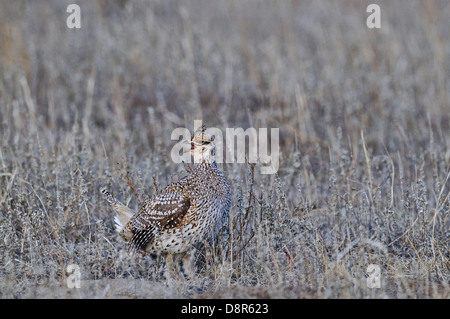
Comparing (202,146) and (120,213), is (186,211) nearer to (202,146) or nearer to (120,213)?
(202,146)

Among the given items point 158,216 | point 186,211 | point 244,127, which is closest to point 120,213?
point 158,216

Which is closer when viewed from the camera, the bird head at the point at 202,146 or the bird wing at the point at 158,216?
the bird wing at the point at 158,216

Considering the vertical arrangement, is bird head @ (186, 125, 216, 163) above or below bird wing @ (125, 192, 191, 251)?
above

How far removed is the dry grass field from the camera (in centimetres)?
537

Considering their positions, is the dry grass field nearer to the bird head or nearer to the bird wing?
the bird wing

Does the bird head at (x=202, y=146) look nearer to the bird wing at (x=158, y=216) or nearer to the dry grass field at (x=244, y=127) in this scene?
the bird wing at (x=158, y=216)

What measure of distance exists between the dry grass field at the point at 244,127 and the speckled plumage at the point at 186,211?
20cm

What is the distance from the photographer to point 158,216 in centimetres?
533

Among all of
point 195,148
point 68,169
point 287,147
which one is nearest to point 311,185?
point 287,147

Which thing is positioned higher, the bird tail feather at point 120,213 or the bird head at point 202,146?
the bird head at point 202,146

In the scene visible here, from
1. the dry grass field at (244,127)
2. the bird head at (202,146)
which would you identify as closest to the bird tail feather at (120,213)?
the dry grass field at (244,127)

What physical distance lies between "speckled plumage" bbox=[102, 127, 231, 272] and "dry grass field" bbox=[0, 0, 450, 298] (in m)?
0.20

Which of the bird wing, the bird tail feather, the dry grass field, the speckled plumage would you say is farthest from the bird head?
the bird tail feather

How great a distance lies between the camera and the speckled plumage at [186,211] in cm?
530
